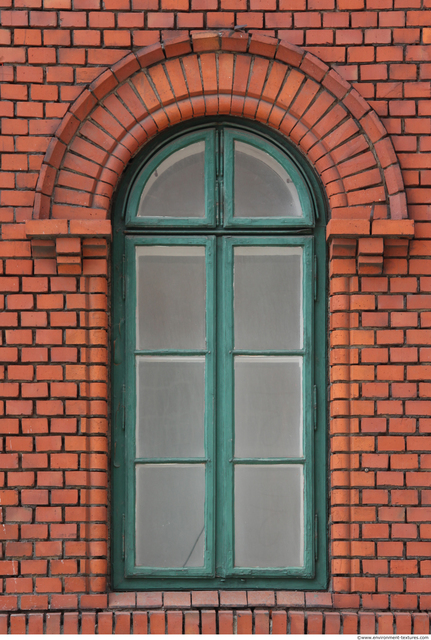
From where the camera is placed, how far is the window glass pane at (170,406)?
3158mm

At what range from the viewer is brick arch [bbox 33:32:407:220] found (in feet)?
10.1

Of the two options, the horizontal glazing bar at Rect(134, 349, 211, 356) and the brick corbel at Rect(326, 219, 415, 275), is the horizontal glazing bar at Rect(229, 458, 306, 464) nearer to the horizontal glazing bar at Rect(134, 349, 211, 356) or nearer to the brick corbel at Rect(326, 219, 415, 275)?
the horizontal glazing bar at Rect(134, 349, 211, 356)

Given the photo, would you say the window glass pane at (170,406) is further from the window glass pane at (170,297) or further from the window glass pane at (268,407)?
the window glass pane at (268,407)

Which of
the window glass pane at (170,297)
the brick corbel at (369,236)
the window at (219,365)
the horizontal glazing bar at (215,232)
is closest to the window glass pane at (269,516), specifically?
the window at (219,365)

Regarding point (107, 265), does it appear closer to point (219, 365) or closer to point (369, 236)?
point (219, 365)

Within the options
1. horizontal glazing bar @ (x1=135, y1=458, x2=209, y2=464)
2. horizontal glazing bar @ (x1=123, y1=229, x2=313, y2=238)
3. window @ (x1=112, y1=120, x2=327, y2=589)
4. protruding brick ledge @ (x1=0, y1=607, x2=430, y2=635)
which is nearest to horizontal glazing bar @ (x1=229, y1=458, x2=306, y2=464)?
window @ (x1=112, y1=120, x2=327, y2=589)

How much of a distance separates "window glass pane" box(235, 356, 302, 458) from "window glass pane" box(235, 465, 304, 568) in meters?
0.10

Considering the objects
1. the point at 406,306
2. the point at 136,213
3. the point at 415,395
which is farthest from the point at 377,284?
the point at 136,213

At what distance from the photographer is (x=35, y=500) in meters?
3.00

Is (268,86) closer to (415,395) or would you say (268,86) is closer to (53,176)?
(53,176)

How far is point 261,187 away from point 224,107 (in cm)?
45

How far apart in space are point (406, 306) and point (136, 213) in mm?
1495

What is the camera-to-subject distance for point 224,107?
10.3ft

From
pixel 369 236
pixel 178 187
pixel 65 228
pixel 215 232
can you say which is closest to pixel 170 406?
pixel 215 232
